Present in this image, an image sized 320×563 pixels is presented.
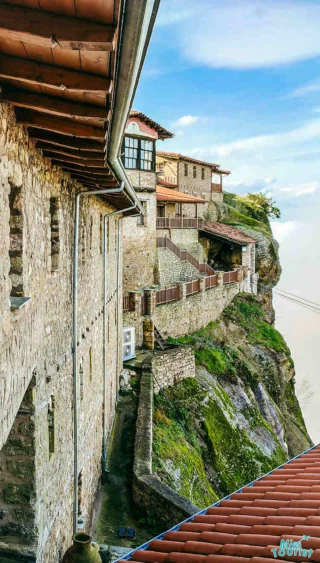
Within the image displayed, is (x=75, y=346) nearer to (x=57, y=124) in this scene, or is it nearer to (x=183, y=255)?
(x=57, y=124)

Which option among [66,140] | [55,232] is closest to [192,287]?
[55,232]

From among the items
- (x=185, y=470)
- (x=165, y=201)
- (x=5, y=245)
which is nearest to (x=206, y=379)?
(x=185, y=470)

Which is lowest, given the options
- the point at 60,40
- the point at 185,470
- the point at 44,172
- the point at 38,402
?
the point at 185,470

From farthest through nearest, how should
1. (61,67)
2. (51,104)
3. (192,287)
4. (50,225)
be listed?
(192,287), (50,225), (51,104), (61,67)

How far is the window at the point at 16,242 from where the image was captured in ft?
14.4

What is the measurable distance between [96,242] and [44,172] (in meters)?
5.63

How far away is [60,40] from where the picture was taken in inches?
103

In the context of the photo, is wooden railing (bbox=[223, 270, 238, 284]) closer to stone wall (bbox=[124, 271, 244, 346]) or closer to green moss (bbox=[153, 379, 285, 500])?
stone wall (bbox=[124, 271, 244, 346])

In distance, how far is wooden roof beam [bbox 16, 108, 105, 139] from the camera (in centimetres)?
411

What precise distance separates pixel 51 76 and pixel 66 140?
1.55 metres

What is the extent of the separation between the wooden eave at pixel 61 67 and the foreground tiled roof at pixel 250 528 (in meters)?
3.76

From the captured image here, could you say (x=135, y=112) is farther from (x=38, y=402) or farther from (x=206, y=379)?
(x=38, y=402)

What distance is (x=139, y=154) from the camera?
88.4ft

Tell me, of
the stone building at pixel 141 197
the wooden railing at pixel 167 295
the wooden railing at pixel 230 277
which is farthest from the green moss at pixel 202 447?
the wooden railing at pixel 230 277
